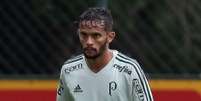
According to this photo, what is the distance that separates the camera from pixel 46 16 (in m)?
7.08

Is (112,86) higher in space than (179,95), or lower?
lower

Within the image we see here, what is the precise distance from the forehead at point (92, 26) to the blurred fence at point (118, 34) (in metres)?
1.81

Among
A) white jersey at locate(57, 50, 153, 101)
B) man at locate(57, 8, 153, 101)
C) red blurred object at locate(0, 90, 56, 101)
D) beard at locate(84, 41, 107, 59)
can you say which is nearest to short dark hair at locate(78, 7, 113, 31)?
man at locate(57, 8, 153, 101)

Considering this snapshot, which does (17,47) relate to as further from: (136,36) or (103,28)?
(103,28)

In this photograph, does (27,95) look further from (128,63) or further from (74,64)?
(128,63)

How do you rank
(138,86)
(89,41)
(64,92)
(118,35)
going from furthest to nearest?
(118,35) < (64,92) < (138,86) < (89,41)

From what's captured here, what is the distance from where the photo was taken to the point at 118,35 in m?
7.14

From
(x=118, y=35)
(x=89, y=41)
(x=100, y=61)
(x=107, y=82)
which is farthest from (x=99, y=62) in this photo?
(x=118, y=35)

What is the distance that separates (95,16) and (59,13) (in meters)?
1.99

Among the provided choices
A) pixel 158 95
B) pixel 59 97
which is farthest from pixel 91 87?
pixel 158 95

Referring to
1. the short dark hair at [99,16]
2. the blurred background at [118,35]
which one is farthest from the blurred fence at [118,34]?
the short dark hair at [99,16]

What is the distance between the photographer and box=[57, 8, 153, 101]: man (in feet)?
16.5

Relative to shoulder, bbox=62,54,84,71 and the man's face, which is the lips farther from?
shoulder, bbox=62,54,84,71

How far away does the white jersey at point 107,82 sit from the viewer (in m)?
5.11
